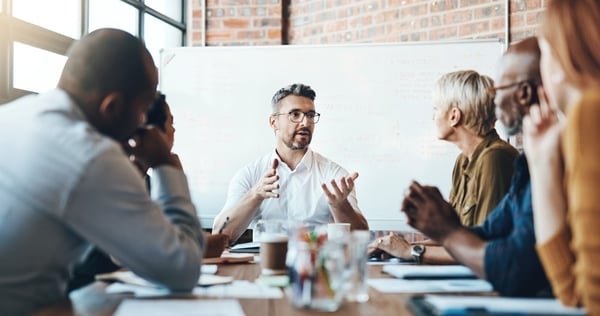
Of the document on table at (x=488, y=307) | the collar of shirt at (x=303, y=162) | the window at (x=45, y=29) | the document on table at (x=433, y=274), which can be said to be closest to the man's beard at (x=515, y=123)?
the document on table at (x=433, y=274)

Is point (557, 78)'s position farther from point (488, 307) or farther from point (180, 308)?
point (180, 308)

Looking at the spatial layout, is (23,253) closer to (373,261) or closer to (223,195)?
(373,261)

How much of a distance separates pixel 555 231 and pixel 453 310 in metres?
0.24

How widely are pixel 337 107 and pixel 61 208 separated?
313cm

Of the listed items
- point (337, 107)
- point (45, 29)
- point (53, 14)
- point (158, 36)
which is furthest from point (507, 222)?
point (158, 36)

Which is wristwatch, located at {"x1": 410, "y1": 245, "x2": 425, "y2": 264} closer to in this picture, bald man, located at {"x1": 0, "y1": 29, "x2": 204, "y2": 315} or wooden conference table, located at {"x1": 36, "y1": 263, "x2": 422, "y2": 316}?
wooden conference table, located at {"x1": 36, "y1": 263, "x2": 422, "y2": 316}

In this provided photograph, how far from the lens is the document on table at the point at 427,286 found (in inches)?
60.0

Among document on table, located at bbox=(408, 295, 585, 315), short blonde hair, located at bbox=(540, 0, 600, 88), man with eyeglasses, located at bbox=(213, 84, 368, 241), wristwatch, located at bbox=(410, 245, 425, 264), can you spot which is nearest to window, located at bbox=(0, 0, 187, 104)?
Answer: man with eyeglasses, located at bbox=(213, 84, 368, 241)

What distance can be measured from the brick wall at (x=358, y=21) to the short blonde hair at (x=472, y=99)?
56.0 inches

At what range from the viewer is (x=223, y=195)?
4.35m

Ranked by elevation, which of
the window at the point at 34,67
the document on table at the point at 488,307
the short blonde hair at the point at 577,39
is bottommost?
the document on table at the point at 488,307

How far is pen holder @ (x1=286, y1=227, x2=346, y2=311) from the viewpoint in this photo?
4.17 ft

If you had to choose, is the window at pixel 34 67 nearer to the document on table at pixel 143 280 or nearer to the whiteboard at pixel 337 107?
the whiteboard at pixel 337 107

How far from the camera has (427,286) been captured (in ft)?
5.20
